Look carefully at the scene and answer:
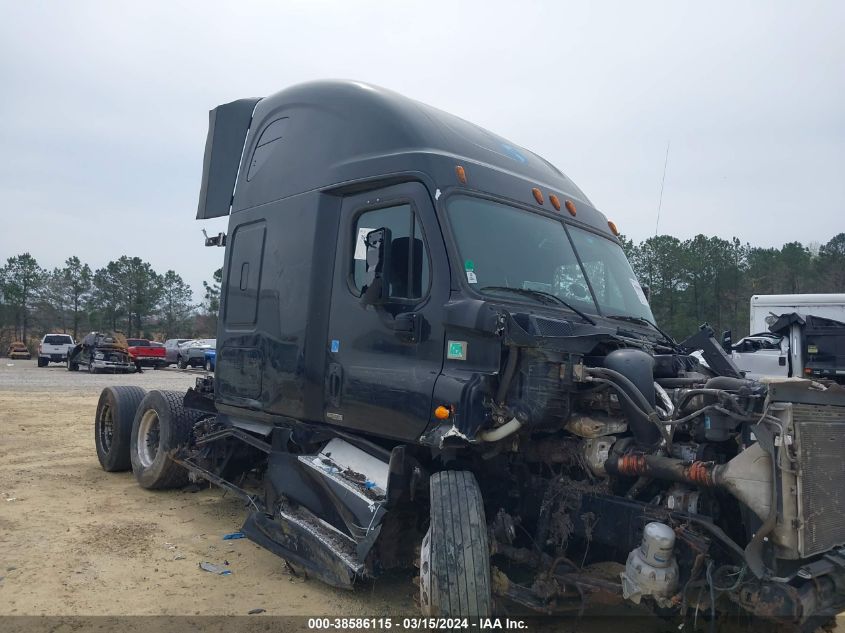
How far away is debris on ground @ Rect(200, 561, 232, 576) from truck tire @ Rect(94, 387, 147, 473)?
338 centimetres

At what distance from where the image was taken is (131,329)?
5688cm

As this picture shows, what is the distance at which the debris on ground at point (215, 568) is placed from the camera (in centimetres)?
488

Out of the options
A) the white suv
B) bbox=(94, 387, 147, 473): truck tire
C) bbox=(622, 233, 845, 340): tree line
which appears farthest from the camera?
A: the white suv

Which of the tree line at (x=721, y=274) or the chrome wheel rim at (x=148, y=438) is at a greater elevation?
the tree line at (x=721, y=274)

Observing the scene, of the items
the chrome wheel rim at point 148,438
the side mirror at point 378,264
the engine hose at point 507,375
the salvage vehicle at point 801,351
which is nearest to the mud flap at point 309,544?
the engine hose at point 507,375

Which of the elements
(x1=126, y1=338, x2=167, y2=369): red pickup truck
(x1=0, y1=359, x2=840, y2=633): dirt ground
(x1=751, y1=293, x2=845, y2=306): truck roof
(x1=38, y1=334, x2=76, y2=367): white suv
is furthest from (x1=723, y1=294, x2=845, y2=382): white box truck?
(x1=38, y1=334, x2=76, y2=367): white suv

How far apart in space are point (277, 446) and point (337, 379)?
97 cm

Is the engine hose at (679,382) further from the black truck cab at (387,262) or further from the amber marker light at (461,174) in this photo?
the amber marker light at (461,174)

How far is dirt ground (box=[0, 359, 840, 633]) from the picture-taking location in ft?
14.0

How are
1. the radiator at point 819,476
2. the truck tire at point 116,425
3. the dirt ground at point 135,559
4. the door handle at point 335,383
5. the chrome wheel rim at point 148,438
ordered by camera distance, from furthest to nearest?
1. the truck tire at point 116,425
2. the chrome wheel rim at point 148,438
3. the door handle at point 335,383
4. the dirt ground at point 135,559
5. the radiator at point 819,476

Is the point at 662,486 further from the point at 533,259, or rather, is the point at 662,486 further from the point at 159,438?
the point at 159,438

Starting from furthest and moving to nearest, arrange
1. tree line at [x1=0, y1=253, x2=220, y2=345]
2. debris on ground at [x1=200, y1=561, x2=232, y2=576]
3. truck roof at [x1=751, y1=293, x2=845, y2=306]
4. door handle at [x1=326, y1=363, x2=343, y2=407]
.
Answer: tree line at [x1=0, y1=253, x2=220, y2=345], truck roof at [x1=751, y1=293, x2=845, y2=306], debris on ground at [x1=200, y1=561, x2=232, y2=576], door handle at [x1=326, y1=363, x2=343, y2=407]

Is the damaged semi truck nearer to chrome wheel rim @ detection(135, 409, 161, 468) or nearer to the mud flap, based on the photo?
the mud flap

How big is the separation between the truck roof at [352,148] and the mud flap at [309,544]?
7.75 ft
